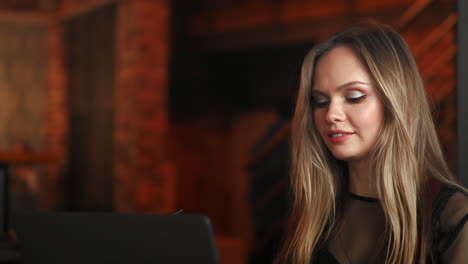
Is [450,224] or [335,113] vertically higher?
[335,113]

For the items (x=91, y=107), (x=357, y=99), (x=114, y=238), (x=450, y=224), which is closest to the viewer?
(x=114, y=238)

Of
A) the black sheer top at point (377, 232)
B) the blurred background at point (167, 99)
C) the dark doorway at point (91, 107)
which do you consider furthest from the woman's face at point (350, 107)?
the dark doorway at point (91, 107)

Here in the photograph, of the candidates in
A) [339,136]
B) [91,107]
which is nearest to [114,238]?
[339,136]

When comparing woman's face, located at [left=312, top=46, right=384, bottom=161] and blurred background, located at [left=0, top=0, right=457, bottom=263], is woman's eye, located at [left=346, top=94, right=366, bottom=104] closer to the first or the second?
woman's face, located at [left=312, top=46, right=384, bottom=161]

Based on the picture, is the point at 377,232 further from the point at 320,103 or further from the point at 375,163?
the point at 320,103

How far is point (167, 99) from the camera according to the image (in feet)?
18.7

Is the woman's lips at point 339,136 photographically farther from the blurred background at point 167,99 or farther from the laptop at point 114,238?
the blurred background at point 167,99

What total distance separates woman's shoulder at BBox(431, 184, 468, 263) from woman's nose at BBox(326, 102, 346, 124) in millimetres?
303

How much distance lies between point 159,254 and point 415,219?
2.18 feet

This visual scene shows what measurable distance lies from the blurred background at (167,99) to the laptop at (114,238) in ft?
8.35

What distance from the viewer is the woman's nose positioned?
5.01ft

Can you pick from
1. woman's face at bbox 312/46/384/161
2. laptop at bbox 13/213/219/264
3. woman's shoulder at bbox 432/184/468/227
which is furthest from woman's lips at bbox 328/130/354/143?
laptop at bbox 13/213/219/264

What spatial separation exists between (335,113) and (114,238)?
0.68 m

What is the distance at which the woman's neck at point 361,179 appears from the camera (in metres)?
1.61
